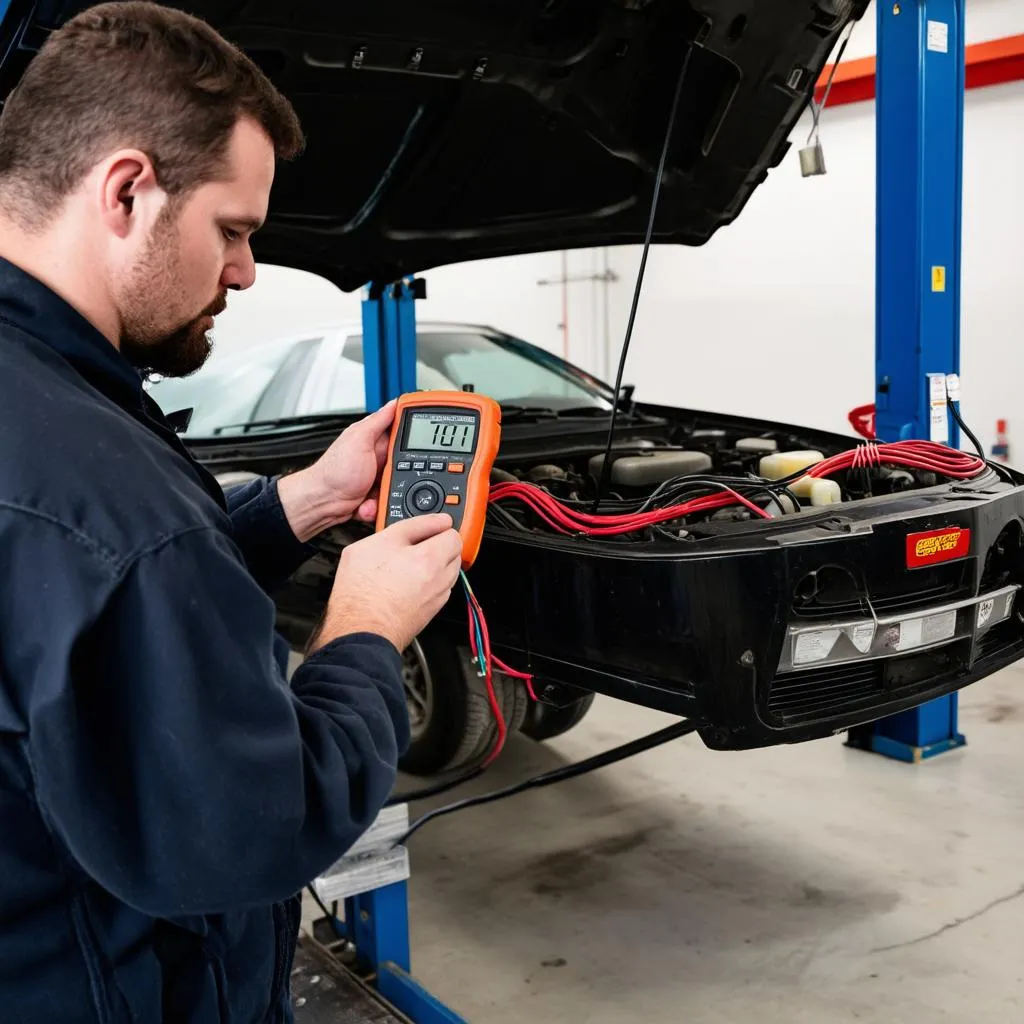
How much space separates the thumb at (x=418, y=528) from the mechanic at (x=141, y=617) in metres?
0.12

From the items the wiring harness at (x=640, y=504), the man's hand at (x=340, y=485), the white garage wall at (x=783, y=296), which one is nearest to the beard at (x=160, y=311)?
the man's hand at (x=340, y=485)

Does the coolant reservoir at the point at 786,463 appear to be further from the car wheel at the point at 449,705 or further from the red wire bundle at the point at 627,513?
the car wheel at the point at 449,705

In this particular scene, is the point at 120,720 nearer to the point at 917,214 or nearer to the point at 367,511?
the point at 367,511

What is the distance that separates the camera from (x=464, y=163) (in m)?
2.82

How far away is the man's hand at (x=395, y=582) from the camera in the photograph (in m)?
1.12

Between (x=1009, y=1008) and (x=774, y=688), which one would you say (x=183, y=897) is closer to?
(x=774, y=688)

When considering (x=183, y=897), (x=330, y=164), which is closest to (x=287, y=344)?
(x=330, y=164)

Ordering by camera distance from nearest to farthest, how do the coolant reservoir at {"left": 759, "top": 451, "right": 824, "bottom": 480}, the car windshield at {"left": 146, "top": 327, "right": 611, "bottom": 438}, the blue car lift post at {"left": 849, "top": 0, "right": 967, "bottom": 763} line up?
the coolant reservoir at {"left": 759, "top": 451, "right": 824, "bottom": 480}
the blue car lift post at {"left": 849, "top": 0, "right": 967, "bottom": 763}
the car windshield at {"left": 146, "top": 327, "right": 611, "bottom": 438}

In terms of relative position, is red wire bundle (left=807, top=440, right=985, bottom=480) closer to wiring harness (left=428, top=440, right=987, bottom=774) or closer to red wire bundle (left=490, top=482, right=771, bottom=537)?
wiring harness (left=428, top=440, right=987, bottom=774)

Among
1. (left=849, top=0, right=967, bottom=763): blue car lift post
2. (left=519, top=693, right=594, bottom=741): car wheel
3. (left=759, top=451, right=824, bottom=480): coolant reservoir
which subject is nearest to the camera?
(left=759, top=451, right=824, bottom=480): coolant reservoir

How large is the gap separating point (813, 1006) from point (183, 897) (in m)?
1.62

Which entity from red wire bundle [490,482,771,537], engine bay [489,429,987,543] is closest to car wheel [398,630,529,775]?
engine bay [489,429,987,543]

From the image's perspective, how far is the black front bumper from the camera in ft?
5.62

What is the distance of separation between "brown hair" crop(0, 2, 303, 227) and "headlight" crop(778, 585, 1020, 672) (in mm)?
1194
